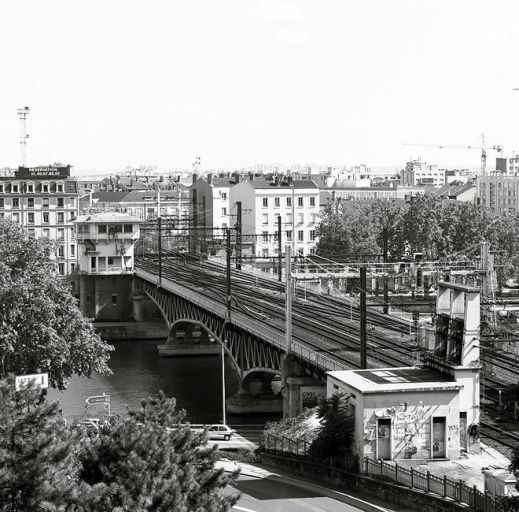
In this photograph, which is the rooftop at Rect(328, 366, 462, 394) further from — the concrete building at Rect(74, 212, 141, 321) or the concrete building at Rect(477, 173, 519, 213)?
the concrete building at Rect(477, 173, 519, 213)

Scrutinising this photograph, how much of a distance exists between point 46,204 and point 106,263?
37.1ft

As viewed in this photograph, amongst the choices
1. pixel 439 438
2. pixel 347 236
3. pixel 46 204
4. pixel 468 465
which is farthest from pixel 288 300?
pixel 46 204

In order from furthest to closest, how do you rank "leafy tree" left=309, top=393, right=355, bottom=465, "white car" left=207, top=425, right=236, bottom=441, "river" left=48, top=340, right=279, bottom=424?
1. "river" left=48, top=340, right=279, bottom=424
2. "white car" left=207, top=425, right=236, bottom=441
3. "leafy tree" left=309, top=393, right=355, bottom=465

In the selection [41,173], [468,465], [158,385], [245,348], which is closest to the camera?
[468,465]

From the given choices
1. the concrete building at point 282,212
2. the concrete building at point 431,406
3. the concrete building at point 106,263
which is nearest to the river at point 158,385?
the concrete building at point 106,263

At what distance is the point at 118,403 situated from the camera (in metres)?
57.7

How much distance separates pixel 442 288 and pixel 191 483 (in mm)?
14936

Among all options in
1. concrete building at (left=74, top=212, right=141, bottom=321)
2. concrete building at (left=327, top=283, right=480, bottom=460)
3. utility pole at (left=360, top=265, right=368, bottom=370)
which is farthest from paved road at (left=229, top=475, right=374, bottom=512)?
concrete building at (left=74, top=212, right=141, bottom=321)

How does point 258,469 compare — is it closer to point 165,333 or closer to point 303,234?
point 165,333

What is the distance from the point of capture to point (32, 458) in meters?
21.1

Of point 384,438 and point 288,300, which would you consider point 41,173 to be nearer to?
point 288,300

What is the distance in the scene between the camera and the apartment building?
334 feet

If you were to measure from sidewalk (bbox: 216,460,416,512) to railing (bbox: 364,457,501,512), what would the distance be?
0.71m

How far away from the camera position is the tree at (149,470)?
70.5 feet
